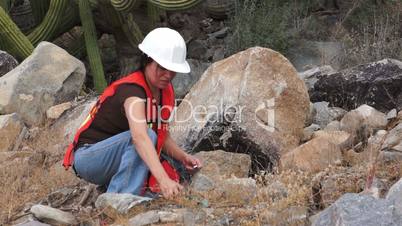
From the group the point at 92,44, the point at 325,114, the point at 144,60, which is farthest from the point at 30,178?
the point at 92,44

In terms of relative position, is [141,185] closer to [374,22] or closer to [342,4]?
[374,22]

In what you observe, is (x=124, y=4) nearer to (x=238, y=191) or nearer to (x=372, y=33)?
(x=372, y=33)

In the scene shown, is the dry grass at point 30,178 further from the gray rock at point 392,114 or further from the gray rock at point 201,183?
the gray rock at point 392,114

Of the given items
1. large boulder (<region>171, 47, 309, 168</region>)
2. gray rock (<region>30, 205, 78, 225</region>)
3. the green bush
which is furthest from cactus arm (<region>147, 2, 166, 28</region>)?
gray rock (<region>30, 205, 78, 225</region>)

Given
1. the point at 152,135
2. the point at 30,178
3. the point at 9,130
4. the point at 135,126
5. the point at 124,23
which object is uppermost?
the point at 135,126

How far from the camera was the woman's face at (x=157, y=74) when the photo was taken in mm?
4113

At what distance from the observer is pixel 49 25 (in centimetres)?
856

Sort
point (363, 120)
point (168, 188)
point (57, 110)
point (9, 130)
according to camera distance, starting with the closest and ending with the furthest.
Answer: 1. point (168, 188)
2. point (363, 120)
3. point (9, 130)
4. point (57, 110)

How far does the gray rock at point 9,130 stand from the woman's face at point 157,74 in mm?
2165

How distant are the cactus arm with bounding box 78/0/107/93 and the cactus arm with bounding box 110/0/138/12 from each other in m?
0.58

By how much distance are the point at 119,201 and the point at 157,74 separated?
707 mm

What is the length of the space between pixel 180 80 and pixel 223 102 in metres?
3.11

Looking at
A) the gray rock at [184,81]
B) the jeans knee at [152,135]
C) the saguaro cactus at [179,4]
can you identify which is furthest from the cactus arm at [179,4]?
the jeans knee at [152,135]

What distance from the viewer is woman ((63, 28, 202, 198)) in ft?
13.2
